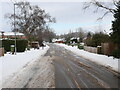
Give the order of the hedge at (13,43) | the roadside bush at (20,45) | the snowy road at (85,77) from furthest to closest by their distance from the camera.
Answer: the roadside bush at (20,45), the hedge at (13,43), the snowy road at (85,77)

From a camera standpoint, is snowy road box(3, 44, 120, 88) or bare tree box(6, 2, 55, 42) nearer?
snowy road box(3, 44, 120, 88)

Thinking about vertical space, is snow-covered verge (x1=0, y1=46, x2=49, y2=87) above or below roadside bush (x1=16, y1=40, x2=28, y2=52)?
below

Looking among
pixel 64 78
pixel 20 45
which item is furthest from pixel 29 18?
pixel 64 78

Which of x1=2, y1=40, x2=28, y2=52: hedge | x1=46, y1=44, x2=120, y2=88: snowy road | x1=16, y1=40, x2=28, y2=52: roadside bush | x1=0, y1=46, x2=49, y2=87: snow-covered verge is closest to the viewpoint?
x1=46, y1=44, x2=120, y2=88: snowy road

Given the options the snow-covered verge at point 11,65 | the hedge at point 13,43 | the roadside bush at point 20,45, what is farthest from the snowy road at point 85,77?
the roadside bush at point 20,45

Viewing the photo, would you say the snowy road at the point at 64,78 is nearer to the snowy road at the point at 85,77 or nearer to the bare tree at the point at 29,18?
the snowy road at the point at 85,77

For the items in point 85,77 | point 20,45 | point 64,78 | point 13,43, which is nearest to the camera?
point 64,78

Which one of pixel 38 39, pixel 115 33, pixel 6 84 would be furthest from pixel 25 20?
pixel 6 84

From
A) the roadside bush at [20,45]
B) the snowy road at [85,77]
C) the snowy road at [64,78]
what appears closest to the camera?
the snowy road at [64,78]

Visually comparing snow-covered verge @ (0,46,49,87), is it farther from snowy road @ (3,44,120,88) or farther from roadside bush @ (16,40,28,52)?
roadside bush @ (16,40,28,52)

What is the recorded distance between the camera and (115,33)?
1917cm

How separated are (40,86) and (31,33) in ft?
197

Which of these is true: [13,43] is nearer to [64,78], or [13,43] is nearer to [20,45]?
[20,45]

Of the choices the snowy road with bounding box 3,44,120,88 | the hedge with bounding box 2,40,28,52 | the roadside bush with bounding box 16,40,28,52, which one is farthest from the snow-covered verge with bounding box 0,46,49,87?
the roadside bush with bounding box 16,40,28,52
